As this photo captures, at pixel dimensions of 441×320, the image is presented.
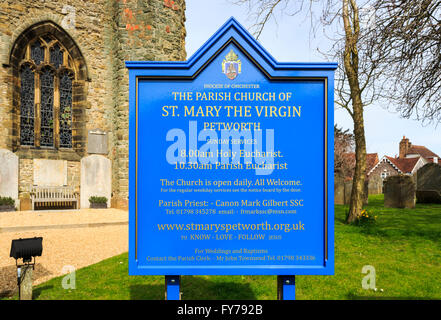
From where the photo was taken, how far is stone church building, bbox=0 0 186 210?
11.3 m

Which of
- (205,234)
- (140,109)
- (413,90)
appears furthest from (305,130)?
(413,90)

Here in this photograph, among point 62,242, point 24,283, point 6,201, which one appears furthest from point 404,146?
point 24,283

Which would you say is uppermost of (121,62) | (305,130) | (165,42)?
(165,42)

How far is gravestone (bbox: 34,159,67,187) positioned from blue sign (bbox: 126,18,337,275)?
11317 millimetres

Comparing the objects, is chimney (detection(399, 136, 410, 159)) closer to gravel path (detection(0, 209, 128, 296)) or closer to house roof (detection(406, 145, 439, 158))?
house roof (detection(406, 145, 439, 158))

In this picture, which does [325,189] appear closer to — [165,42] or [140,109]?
[140,109]

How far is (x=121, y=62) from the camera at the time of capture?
12.3 metres

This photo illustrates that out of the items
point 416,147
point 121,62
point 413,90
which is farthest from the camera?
point 416,147

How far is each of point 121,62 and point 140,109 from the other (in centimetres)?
1129

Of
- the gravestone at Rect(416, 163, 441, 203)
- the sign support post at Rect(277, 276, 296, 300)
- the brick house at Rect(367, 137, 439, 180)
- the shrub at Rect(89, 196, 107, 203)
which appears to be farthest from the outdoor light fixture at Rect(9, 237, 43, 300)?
the brick house at Rect(367, 137, 439, 180)

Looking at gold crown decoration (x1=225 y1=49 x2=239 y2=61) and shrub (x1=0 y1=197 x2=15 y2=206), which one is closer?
gold crown decoration (x1=225 y1=49 x2=239 y2=61)

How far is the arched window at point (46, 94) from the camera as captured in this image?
38.9ft

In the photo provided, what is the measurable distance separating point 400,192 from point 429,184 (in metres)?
3.67

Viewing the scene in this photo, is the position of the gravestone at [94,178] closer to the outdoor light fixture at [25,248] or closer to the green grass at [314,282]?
the green grass at [314,282]
